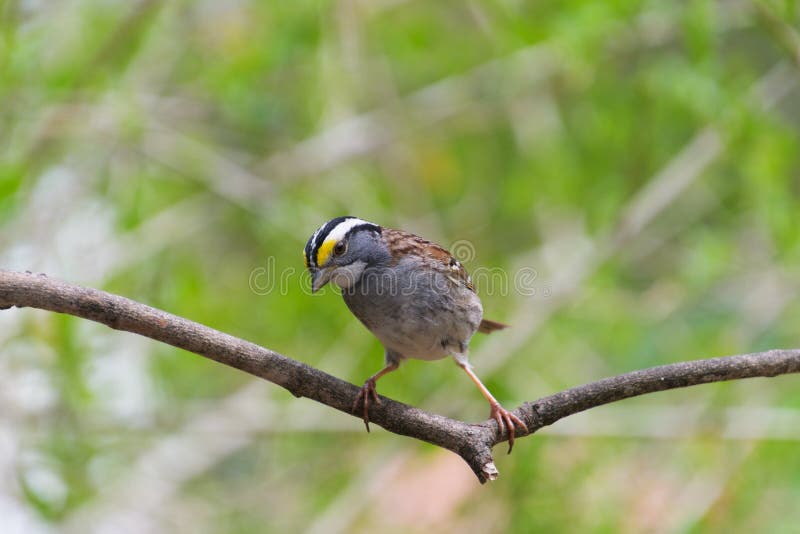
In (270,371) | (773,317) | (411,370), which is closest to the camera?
(270,371)

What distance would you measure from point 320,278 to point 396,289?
14.1 inches

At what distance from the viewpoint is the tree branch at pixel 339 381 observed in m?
2.62

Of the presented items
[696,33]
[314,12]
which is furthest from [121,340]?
[696,33]

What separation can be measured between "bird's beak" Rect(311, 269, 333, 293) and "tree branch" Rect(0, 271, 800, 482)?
0.78m

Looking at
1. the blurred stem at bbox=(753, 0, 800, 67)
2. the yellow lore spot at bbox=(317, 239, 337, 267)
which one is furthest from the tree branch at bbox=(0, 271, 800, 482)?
the blurred stem at bbox=(753, 0, 800, 67)

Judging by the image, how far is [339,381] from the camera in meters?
2.87

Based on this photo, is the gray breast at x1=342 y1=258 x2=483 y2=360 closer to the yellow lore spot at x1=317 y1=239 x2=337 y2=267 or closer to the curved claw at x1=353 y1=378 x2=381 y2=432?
the yellow lore spot at x1=317 y1=239 x2=337 y2=267

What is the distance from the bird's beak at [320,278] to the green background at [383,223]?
1378 mm

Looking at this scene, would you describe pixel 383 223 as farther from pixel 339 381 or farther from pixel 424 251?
pixel 339 381

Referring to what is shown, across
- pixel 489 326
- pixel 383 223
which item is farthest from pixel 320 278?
pixel 383 223

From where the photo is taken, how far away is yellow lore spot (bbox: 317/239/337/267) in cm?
367

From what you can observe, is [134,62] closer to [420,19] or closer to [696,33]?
[420,19]

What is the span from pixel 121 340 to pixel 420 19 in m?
3.52

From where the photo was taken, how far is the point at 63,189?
5.99 m
